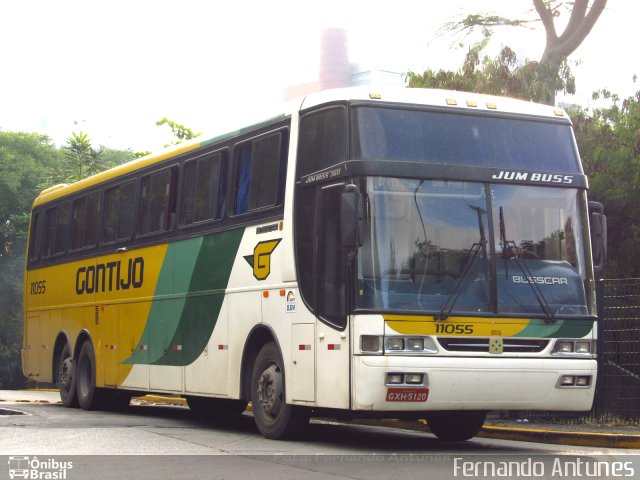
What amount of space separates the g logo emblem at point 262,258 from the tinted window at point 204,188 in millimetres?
1247

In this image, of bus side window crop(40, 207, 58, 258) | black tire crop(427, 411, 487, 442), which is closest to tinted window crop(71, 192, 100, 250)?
bus side window crop(40, 207, 58, 258)

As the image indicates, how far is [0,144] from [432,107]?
59.7 meters

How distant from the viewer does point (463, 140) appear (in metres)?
12.2

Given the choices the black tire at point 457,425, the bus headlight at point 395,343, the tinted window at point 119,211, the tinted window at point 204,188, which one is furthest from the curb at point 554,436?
the tinted window at point 119,211

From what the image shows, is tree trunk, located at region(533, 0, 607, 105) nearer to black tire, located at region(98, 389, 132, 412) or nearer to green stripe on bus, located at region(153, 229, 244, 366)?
black tire, located at region(98, 389, 132, 412)

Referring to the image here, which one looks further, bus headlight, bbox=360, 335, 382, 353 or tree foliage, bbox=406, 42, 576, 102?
tree foliage, bbox=406, 42, 576, 102

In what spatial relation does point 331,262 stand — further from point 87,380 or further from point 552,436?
point 87,380

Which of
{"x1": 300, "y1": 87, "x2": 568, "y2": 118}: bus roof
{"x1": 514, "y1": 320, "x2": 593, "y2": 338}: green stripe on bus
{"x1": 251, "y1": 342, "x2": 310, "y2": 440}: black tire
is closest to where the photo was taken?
{"x1": 514, "y1": 320, "x2": 593, "y2": 338}: green stripe on bus

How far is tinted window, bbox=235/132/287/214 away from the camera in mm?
13031

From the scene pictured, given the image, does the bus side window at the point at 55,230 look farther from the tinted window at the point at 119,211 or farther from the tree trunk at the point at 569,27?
the tree trunk at the point at 569,27

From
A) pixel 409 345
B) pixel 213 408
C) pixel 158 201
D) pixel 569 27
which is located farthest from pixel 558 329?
pixel 569 27

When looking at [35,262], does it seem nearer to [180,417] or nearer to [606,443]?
[180,417]

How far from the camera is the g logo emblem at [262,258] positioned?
1305 cm

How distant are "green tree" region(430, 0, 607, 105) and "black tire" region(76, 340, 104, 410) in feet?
38.3
